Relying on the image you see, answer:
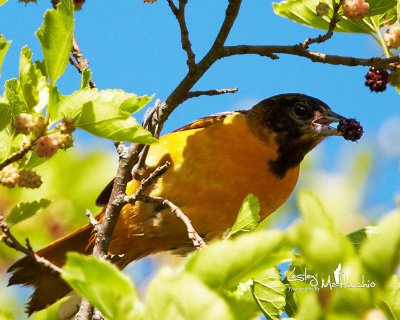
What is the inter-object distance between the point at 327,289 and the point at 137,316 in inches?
11.7

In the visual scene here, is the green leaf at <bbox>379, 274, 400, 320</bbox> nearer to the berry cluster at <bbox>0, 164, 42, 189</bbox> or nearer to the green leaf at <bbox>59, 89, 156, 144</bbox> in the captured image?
the green leaf at <bbox>59, 89, 156, 144</bbox>

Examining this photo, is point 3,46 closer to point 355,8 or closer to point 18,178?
point 18,178

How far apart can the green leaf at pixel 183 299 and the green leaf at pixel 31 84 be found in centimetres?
112

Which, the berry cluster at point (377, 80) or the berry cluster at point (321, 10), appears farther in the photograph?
the berry cluster at point (377, 80)

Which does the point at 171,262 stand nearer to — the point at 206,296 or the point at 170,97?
the point at 170,97

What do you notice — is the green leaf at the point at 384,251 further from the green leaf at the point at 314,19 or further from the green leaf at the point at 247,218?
the green leaf at the point at 314,19

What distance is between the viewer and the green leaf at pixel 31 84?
204cm

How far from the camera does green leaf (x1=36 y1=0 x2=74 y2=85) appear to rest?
1907 mm

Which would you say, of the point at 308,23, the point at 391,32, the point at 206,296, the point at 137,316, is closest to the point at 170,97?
the point at 308,23

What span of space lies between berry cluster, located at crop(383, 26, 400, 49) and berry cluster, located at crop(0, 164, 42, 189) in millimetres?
1255

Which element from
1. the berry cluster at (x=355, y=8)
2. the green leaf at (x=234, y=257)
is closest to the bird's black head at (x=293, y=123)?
the berry cluster at (x=355, y=8)

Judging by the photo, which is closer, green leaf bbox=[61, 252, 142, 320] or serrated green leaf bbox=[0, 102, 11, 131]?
green leaf bbox=[61, 252, 142, 320]

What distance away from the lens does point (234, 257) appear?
109cm

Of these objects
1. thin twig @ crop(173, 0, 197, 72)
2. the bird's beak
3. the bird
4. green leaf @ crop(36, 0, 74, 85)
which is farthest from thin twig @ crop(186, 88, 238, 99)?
the bird's beak
